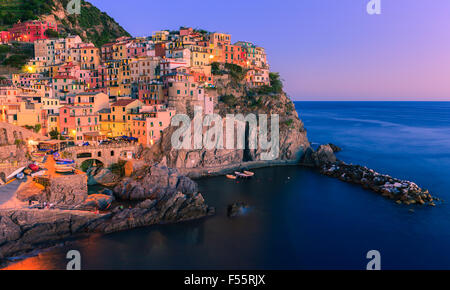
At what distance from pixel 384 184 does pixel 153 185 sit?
2397 cm

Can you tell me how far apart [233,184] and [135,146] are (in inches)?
479

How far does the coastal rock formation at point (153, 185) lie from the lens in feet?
103

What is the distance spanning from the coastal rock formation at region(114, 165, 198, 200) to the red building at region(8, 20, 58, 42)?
158 ft

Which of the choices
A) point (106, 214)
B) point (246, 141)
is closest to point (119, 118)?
point (246, 141)

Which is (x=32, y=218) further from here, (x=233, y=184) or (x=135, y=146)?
(x=233, y=184)

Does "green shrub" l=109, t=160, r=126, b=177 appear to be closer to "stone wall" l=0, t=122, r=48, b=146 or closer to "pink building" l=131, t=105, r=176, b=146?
"pink building" l=131, t=105, r=176, b=146

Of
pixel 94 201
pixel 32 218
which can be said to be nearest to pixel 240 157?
pixel 94 201

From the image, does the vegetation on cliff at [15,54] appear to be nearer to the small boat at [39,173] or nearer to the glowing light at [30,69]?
the glowing light at [30,69]

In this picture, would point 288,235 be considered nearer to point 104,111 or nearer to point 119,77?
point 104,111

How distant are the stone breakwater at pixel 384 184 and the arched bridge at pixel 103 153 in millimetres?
24325

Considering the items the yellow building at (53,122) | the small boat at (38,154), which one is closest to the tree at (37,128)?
the yellow building at (53,122)

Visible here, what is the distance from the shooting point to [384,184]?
35.8 meters

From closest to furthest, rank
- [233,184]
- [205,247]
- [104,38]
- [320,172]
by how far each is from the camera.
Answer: [205,247]
[233,184]
[320,172]
[104,38]
